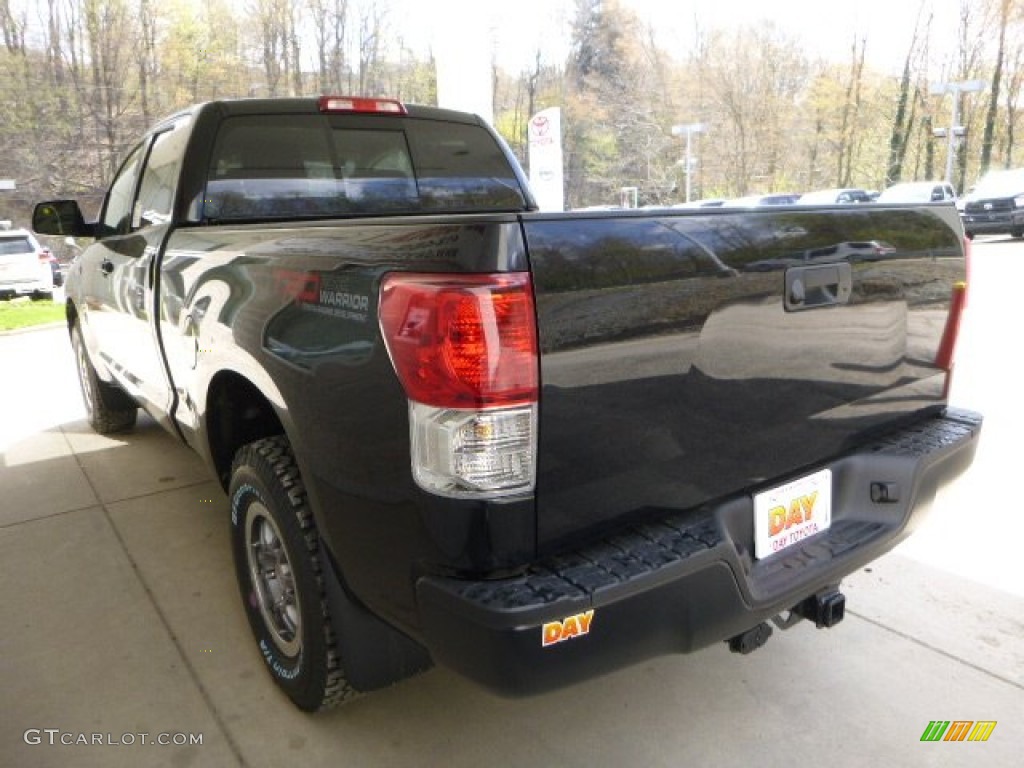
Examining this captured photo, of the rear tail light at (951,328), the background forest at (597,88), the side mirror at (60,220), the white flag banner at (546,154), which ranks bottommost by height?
the rear tail light at (951,328)

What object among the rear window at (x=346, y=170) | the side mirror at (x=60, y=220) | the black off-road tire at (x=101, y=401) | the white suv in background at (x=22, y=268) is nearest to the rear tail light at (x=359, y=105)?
the rear window at (x=346, y=170)

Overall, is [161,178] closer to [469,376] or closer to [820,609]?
[469,376]

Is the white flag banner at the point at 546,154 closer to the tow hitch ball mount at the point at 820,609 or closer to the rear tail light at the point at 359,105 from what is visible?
the rear tail light at the point at 359,105

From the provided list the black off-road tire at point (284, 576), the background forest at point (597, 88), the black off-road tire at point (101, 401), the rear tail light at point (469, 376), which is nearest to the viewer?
the rear tail light at point (469, 376)

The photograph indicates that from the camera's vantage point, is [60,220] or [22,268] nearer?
[60,220]

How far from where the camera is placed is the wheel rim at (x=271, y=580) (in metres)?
2.40

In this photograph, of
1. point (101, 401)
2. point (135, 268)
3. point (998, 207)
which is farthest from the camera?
point (998, 207)

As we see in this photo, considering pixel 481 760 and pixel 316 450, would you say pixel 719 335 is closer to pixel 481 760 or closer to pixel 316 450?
pixel 316 450

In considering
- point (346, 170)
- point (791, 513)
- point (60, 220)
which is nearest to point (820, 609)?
point (791, 513)

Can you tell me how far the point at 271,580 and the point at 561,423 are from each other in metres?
1.42

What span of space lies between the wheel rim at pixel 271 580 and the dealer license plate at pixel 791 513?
53.7 inches

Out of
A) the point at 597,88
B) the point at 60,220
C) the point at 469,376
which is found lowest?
the point at 469,376

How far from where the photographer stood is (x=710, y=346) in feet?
6.05

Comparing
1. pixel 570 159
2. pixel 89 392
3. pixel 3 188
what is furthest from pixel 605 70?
pixel 89 392
